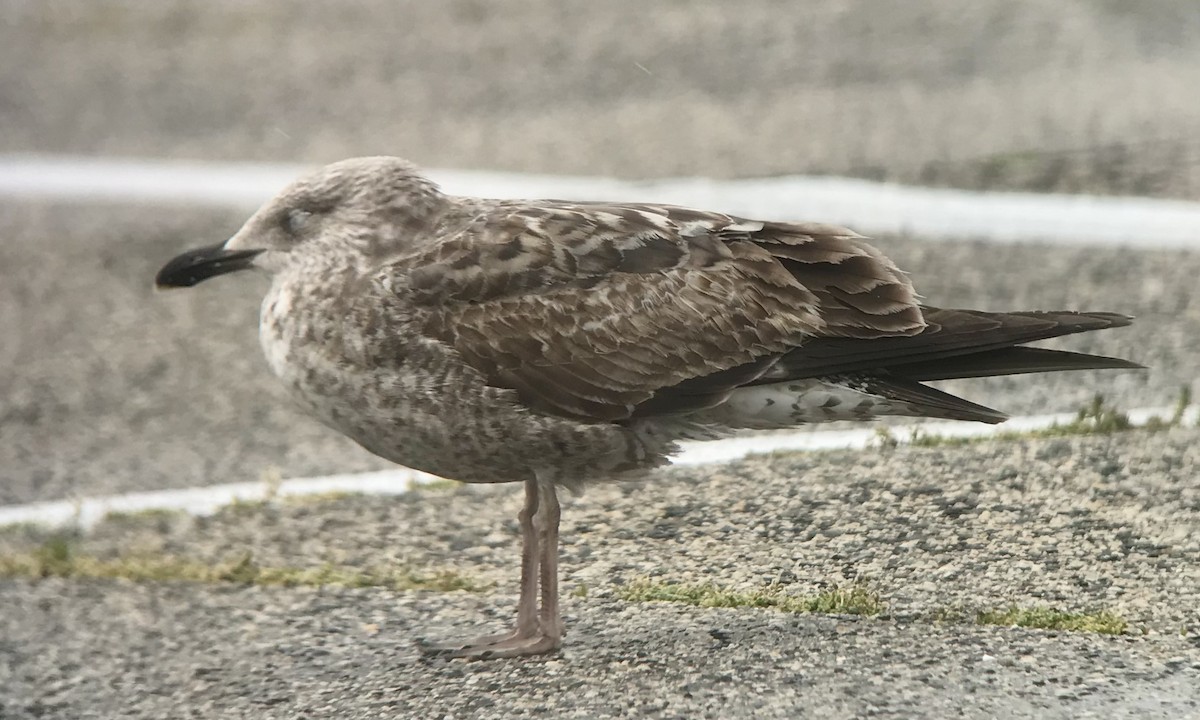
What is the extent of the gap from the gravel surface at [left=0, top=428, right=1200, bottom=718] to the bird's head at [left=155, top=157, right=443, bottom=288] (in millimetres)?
1335

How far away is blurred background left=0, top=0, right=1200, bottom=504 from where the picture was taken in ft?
27.6

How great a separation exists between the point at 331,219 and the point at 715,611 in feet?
5.89

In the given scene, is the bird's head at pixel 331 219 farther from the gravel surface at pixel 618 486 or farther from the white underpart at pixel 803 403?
the gravel surface at pixel 618 486

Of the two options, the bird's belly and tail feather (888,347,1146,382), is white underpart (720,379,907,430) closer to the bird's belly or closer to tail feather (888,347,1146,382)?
tail feather (888,347,1146,382)

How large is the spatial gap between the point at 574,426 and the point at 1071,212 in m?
5.97

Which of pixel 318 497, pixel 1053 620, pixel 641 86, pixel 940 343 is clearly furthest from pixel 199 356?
pixel 1053 620

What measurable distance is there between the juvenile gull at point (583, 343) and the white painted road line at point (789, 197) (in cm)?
482

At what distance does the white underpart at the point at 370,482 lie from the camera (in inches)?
262

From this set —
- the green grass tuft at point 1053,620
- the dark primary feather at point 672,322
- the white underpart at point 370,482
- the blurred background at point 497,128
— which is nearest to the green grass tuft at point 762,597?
the green grass tuft at point 1053,620

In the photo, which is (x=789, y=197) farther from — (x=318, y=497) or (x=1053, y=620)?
(x=1053, y=620)

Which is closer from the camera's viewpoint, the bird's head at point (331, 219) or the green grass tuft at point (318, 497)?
the bird's head at point (331, 219)

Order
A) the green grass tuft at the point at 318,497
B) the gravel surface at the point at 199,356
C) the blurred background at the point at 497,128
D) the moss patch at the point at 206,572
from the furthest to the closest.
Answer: the blurred background at the point at 497,128 < the gravel surface at the point at 199,356 < the green grass tuft at the point at 318,497 < the moss patch at the point at 206,572

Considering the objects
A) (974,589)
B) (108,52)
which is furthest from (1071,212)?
(108,52)

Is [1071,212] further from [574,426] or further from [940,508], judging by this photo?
[574,426]
